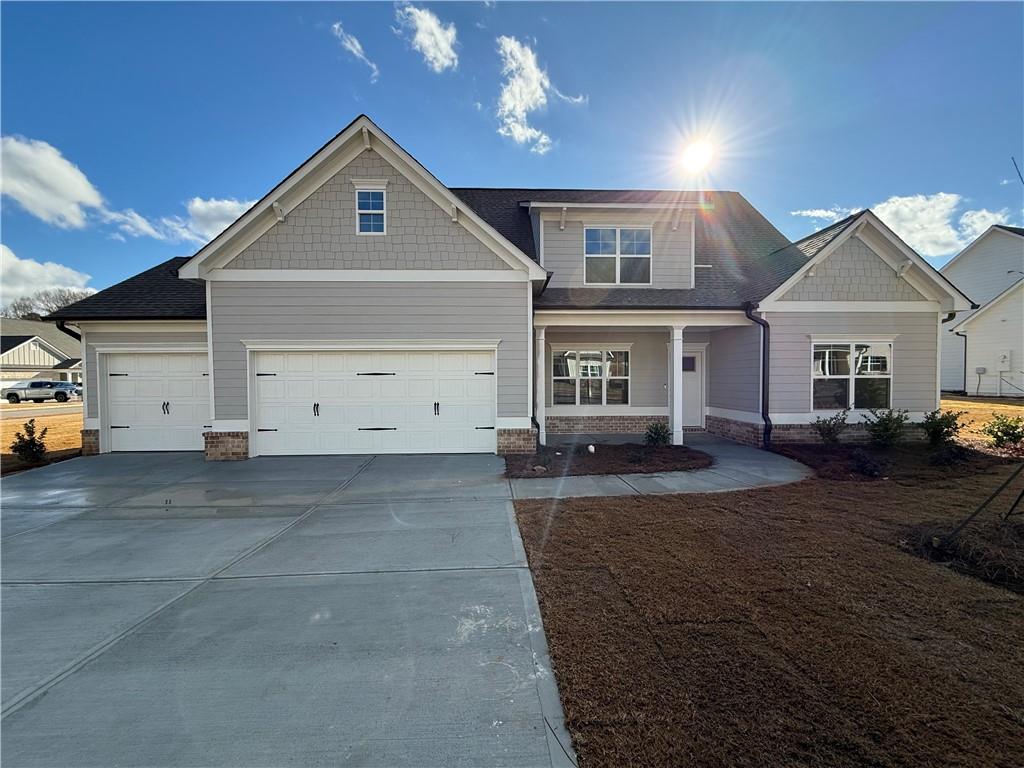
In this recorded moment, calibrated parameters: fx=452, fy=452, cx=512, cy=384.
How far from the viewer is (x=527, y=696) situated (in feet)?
8.61

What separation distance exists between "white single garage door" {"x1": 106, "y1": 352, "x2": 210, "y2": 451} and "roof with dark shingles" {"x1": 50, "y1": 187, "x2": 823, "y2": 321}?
3.55ft

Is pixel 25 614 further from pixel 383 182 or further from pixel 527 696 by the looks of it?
pixel 383 182

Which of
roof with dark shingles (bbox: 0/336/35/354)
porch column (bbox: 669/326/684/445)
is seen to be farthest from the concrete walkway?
roof with dark shingles (bbox: 0/336/35/354)

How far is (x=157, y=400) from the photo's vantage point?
10.4 metres

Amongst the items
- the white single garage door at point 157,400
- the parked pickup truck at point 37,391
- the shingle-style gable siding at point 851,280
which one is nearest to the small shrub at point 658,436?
the shingle-style gable siding at point 851,280

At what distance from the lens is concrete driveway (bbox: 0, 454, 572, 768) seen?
236cm

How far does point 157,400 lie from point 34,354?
47747mm

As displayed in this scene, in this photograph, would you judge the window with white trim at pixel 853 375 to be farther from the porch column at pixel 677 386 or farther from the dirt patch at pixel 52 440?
the dirt patch at pixel 52 440

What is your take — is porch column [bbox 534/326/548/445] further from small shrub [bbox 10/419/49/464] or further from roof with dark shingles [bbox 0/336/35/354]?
roof with dark shingles [bbox 0/336/35/354]

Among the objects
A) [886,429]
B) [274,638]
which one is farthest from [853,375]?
[274,638]

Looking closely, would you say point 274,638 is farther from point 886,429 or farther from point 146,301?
point 886,429

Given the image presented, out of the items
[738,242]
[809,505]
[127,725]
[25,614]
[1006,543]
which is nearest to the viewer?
[127,725]

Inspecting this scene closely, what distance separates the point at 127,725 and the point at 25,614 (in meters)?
2.14

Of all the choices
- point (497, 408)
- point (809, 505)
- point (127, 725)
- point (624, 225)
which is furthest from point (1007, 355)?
point (127, 725)
